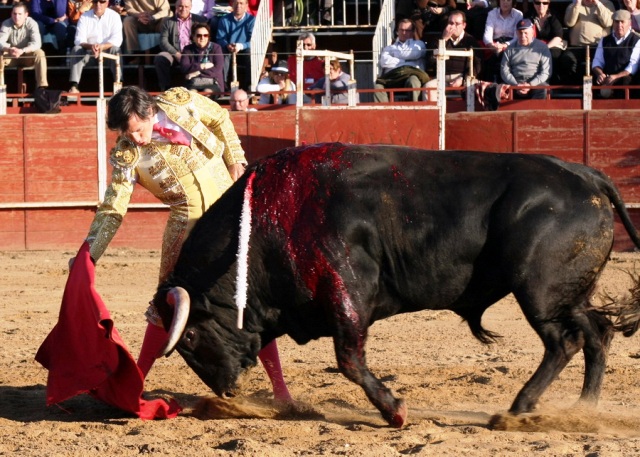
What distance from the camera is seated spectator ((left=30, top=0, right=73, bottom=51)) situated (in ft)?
41.5

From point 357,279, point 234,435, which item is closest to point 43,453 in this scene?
point 234,435

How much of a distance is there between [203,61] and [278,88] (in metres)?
0.82

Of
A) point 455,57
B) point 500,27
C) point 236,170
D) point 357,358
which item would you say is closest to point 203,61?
point 455,57

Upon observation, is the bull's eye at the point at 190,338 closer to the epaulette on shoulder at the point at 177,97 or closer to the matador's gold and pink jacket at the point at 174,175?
the matador's gold and pink jacket at the point at 174,175

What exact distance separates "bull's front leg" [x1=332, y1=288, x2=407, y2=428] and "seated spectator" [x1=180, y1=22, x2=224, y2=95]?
7489 millimetres

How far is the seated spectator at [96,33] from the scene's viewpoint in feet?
39.0

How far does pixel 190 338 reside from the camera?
4180mm

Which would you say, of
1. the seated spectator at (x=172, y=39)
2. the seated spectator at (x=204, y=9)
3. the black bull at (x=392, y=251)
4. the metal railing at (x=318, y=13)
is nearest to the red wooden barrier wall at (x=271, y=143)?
the seated spectator at (x=172, y=39)

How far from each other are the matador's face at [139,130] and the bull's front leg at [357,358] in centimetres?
95

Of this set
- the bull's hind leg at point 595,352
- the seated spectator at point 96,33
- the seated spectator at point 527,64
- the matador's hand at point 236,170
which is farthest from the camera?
the seated spectator at point 96,33

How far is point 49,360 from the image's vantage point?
4484 mm

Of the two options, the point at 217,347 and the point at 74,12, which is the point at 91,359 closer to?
the point at 217,347

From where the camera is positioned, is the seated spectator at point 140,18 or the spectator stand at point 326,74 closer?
the spectator stand at point 326,74

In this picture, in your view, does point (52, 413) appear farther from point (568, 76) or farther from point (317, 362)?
point (568, 76)
